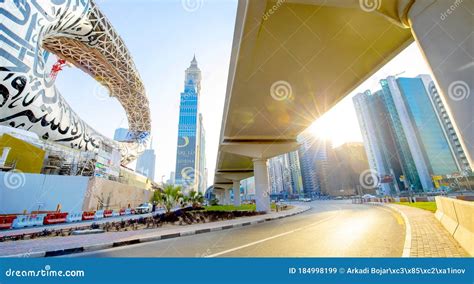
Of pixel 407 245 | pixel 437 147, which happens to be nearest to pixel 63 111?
pixel 407 245

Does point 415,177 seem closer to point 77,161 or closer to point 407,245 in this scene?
point 407,245

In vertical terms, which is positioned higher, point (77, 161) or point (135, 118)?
point (135, 118)

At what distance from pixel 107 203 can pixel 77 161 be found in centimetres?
719

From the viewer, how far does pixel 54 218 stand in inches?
543

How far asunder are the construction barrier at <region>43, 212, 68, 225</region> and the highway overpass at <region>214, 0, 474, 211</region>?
13.9 meters

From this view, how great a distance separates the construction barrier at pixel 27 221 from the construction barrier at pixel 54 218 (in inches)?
11.5

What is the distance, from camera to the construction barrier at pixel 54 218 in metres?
13.3

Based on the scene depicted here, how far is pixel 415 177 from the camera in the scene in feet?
248

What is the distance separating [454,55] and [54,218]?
829 inches

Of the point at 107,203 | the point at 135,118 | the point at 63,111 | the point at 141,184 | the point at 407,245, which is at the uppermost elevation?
the point at 135,118

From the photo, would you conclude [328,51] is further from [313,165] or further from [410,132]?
[313,165]

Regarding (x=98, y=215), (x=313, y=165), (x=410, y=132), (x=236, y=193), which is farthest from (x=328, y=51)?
(x=313, y=165)

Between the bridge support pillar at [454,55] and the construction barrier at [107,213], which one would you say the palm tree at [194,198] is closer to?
the construction barrier at [107,213]

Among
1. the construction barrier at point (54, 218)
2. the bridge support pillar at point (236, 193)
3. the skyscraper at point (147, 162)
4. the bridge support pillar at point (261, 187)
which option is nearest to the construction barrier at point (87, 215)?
the construction barrier at point (54, 218)
